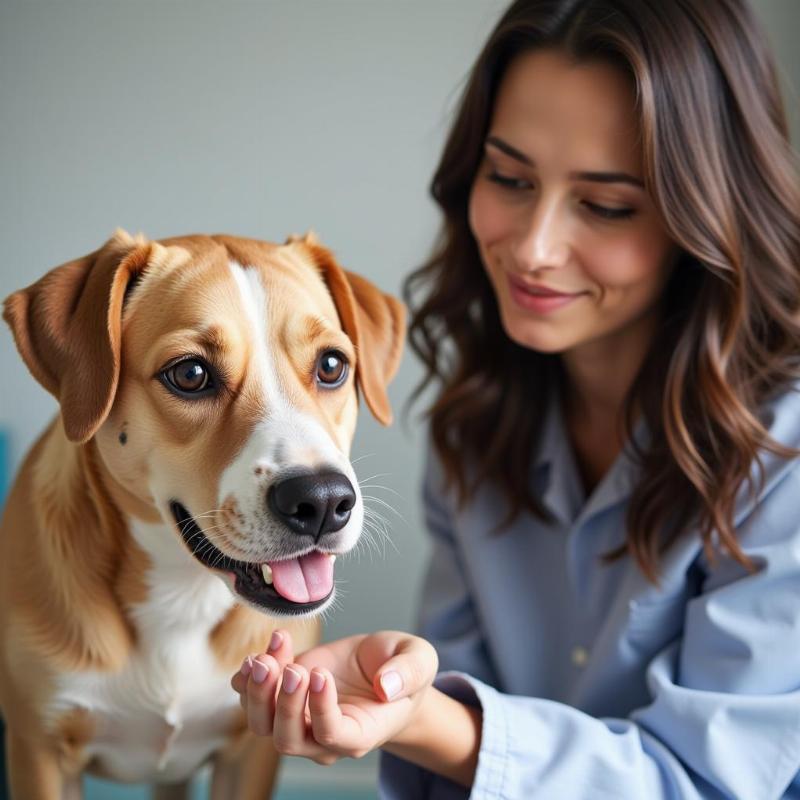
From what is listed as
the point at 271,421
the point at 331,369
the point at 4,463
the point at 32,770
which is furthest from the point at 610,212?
the point at 4,463

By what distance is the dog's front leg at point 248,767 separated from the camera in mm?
1527

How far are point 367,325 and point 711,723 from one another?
0.80m

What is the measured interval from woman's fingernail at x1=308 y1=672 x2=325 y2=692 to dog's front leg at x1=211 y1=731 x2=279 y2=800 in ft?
1.45

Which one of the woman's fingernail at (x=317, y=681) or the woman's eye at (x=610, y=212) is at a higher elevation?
the woman's eye at (x=610, y=212)

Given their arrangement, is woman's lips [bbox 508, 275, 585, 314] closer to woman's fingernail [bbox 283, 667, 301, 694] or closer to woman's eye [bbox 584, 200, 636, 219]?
woman's eye [bbox 584, 200, 636, 219]

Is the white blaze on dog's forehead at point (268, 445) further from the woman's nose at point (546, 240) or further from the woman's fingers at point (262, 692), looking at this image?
the woman's nose at point (546, 240)

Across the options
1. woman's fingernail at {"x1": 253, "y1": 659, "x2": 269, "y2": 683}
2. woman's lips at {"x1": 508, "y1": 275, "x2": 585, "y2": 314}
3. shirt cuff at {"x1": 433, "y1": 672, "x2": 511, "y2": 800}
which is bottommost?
shirt cuff at {"x1": 433, "y1": 672, "x2": 511, "y2": 800}

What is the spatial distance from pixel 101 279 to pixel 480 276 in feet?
2.80

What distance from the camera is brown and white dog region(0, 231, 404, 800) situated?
1.18 metres

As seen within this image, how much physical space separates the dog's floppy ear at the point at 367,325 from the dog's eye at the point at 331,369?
2.6 inches

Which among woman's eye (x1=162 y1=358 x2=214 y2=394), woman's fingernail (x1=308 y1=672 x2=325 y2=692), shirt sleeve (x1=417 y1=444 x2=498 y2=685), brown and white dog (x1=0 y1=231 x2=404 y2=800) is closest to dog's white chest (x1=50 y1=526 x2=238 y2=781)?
brown and white dog (x1=0 y1=231 x2=404 y2=800)

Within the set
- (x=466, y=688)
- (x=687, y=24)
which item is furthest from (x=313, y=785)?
(x=687, y=24)

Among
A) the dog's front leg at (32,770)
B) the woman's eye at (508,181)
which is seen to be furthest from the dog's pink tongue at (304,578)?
the woman's eye at (508,181)

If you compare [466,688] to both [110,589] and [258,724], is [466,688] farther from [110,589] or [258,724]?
[110,589]
